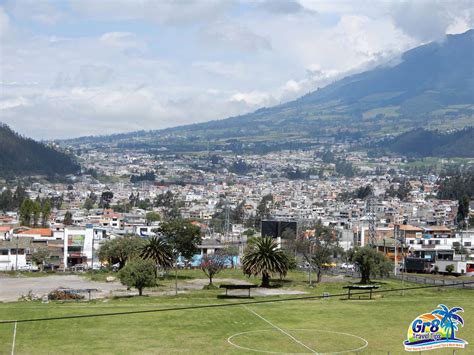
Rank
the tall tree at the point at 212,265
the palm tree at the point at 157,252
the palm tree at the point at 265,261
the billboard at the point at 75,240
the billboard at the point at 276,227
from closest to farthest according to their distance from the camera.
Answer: the palm tree at the point at 265,261
the tall tree at the point at 212,265
the palm tree at the point at 157,252
the billboard at the point at 75,240
the billboard at the point at 276,227

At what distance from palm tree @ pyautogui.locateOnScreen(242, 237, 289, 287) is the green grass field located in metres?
5.95

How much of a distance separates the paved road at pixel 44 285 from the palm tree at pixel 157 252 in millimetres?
2790

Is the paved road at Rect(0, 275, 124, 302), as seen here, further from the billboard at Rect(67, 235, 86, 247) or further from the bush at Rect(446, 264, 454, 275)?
the bush at Rect(446, 264, 454, 275)

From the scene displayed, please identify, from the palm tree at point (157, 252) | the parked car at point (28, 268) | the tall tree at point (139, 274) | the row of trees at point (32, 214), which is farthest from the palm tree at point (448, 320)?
the row of trees at point (32, 214)

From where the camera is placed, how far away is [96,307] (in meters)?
39.1

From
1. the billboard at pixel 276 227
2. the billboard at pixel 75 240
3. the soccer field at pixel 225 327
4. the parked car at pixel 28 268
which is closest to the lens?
the soccer field at pixel 225 327

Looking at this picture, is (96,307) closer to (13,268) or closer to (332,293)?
(332,293)

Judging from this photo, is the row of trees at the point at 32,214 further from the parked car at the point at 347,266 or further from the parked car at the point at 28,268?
the parked car at the point at 347,266

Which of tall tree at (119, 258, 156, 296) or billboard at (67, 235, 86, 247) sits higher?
billboard at (67, 235, 86, 247)

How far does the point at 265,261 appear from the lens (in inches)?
1948

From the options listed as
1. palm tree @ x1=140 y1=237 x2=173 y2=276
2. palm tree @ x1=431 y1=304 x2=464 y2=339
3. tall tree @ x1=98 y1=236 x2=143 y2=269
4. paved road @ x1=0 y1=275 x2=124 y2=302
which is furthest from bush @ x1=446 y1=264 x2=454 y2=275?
palm tree @ x1=431 y1=304 x2=464 y2=339

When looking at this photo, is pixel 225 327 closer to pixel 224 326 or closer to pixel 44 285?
pixel 224 326

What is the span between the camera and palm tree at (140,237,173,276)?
2117 inches

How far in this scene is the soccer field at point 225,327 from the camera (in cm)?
2919
